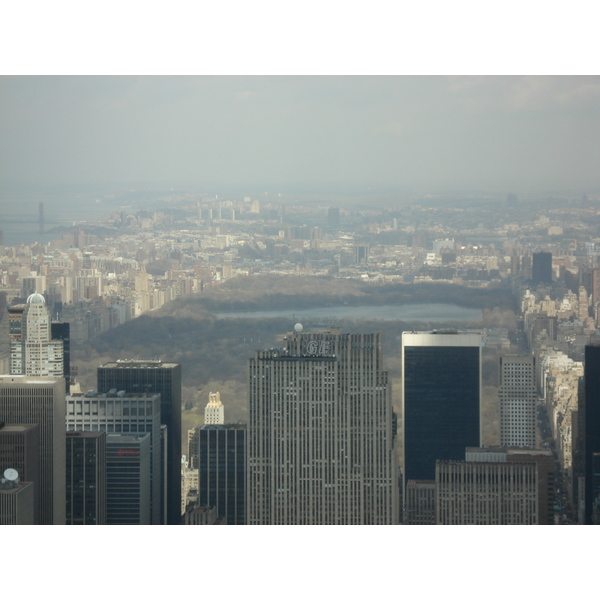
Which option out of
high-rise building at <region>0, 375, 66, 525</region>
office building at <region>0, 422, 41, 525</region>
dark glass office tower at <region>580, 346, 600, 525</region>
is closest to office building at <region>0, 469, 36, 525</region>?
office building at <region>0, 422, 41, 525</region>

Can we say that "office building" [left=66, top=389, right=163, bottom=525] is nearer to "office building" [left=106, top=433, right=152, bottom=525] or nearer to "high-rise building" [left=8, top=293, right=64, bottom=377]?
"office building" [left=106, top=433, right=152, bottom=525]

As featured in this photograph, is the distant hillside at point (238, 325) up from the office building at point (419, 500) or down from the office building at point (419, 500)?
up

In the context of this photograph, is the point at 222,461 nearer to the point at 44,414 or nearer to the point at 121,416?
the point at 121,416

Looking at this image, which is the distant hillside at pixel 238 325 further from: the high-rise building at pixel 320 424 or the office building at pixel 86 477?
the office building at pixel 86 477

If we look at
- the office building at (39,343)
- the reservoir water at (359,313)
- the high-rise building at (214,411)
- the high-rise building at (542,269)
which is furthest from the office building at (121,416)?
the high-rise building at (542,269)

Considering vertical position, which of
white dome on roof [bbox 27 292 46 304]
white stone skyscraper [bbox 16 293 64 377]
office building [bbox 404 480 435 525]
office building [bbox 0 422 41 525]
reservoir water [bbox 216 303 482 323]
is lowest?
office building [bbox 404 480 435 525]

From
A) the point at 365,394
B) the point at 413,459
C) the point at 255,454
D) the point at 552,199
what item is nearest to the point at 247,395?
the point at 255,454

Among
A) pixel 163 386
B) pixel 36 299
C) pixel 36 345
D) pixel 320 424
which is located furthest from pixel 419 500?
pixel 36 299
